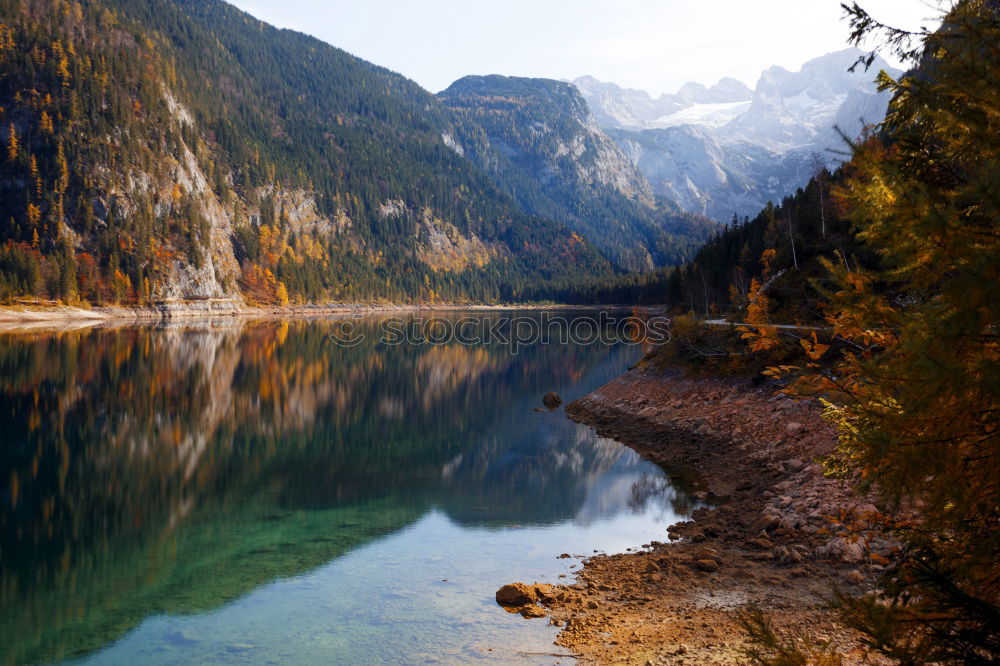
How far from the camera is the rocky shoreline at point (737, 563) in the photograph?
11680 mm

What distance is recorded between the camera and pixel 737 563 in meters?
15.9

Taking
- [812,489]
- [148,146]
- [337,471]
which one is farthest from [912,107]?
[148,146]

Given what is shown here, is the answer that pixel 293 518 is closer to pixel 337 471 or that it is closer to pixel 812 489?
pixel 337 471

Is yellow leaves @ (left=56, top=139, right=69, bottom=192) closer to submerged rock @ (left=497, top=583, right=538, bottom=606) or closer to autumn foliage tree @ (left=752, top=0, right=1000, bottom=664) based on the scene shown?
submerged rock @ (left=497, top=583, right=538, bottom=606)

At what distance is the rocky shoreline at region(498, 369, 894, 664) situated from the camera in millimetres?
11680

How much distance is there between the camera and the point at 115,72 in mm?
186750

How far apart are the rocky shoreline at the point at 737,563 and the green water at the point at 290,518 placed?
1269mm

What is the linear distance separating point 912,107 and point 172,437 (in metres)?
36.5

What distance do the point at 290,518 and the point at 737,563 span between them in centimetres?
1462

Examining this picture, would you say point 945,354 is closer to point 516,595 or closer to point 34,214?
point 516,595

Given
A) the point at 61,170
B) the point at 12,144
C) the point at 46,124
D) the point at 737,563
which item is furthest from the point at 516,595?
the point at 46,124

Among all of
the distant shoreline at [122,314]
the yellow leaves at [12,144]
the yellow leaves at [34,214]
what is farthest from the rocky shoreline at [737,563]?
the yellow leaves at [12,144]

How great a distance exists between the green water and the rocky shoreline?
49.9 inches

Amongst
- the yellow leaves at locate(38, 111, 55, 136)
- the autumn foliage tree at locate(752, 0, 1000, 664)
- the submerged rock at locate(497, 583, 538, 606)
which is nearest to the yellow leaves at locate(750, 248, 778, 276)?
the submerged rock at locate(497, 583, 538, 606)
